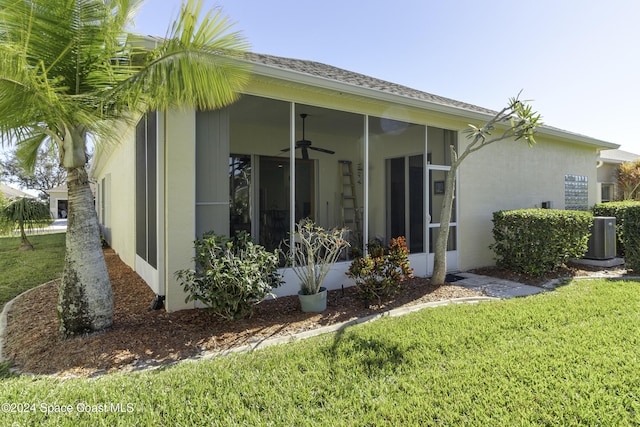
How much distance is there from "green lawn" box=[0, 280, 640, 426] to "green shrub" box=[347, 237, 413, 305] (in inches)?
45.7

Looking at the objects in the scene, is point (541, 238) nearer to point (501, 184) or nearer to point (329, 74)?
point (501, 184)

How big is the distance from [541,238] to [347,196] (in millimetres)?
5053

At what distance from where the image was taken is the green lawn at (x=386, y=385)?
2.35 metres

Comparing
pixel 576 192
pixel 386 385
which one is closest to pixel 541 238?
pixel 576 192

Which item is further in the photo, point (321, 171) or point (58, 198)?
point (58, 198)

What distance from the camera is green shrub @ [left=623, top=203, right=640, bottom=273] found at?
684 centimetres

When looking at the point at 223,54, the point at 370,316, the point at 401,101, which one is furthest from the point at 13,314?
the point at 401,101

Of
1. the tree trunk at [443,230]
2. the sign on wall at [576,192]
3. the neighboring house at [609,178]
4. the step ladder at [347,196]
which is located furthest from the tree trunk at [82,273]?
the neighboring house at [609,178]

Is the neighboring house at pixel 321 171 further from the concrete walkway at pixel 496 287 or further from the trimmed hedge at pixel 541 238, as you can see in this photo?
the trimmed hedge at pixel 541 238

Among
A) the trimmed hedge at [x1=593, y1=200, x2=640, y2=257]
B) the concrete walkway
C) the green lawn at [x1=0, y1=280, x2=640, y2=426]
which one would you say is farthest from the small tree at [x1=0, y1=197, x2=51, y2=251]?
the trimmed hedge at [x1=593, y1=200, x2=640, y2=257]

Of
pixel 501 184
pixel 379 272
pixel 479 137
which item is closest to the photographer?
pixel 379 272

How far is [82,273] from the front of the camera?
3.69 m

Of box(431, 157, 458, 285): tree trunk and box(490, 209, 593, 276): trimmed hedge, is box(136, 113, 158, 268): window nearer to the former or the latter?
box(431, 157, 458, 285): tree trunk

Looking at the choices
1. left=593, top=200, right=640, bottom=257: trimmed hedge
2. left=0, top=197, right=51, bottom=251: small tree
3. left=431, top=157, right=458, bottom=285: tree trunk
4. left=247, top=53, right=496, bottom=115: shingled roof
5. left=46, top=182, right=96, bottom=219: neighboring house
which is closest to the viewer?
left=247, top=53, right=496, bottom=115: shingled roof
